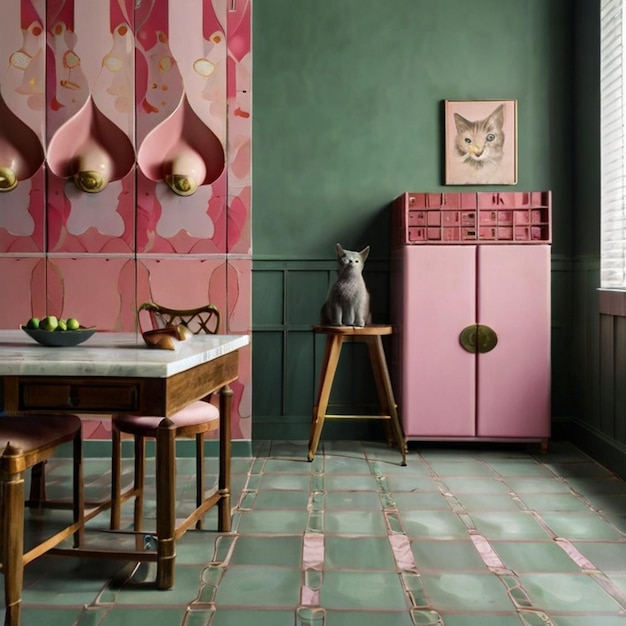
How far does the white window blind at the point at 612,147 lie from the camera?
143 inches

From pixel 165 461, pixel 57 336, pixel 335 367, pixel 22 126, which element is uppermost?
pixel 22 126

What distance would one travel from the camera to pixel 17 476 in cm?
181

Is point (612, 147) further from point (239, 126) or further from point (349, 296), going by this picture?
point (239, 126)

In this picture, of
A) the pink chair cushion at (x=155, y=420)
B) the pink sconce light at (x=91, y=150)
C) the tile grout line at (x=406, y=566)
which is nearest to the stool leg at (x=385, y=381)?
the tile grout line at (x=406, y=566)

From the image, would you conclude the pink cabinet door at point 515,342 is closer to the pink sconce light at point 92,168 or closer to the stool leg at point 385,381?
the stool leg at point 385,381

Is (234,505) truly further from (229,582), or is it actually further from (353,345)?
(353,345)

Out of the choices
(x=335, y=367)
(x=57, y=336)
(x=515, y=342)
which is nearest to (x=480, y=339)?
(x=515, y=342)

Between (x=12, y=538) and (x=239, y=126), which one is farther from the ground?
(x=239, y=126)

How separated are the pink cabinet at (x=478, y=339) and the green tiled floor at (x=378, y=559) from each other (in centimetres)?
37

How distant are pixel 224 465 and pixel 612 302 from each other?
7.65 ft

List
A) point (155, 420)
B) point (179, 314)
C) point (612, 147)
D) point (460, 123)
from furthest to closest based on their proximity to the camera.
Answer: point (460, 123) < point (612, 147) < point (179, 314) < point (155, 420)

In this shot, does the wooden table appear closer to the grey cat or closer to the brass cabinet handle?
the grey cat

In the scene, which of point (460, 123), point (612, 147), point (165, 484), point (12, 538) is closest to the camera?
point (12, 538)

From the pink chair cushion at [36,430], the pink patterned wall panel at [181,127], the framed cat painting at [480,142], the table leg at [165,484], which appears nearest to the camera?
the pink chair cushion at [36,430]
